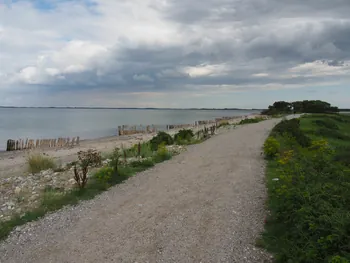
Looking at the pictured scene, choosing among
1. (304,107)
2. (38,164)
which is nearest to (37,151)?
(38,164)

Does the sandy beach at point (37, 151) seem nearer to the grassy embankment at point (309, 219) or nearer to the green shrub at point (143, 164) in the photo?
the green shrub at point (143, 164)

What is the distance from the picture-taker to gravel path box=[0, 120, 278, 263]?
5488 millimetres

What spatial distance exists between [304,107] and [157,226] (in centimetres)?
7461

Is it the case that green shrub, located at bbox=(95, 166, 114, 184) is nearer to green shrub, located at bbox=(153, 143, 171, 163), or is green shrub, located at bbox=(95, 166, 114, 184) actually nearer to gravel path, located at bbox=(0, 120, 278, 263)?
gravel path, located at bbox=(0, 120, 278, 263)

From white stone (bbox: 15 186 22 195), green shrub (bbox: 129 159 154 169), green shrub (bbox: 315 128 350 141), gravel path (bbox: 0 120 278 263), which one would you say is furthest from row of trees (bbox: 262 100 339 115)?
white stone (bbox: 15 186 22 195)

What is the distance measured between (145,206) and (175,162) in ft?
20.6

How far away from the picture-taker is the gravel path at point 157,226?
549 centimetres

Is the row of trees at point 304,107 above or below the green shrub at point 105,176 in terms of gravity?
above

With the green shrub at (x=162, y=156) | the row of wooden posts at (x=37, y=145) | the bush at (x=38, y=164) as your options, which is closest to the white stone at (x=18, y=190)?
the bush at (x=38, y=164)

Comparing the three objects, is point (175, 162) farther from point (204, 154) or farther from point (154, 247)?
point (154, 247)

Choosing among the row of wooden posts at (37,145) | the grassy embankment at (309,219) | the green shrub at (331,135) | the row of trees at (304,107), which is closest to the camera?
the grassy embankment at (309,219)

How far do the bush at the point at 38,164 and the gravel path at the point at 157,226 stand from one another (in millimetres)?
5828

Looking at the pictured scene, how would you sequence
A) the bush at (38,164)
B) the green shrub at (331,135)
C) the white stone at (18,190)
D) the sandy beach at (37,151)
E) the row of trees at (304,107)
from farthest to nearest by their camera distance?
the row of trees at (304,107) < the green shrub at (331,135) < the sandy beach at (37,151) < the bush at (38,164) < the white stone at (18,190)

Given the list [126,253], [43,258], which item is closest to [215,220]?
[126,253]
